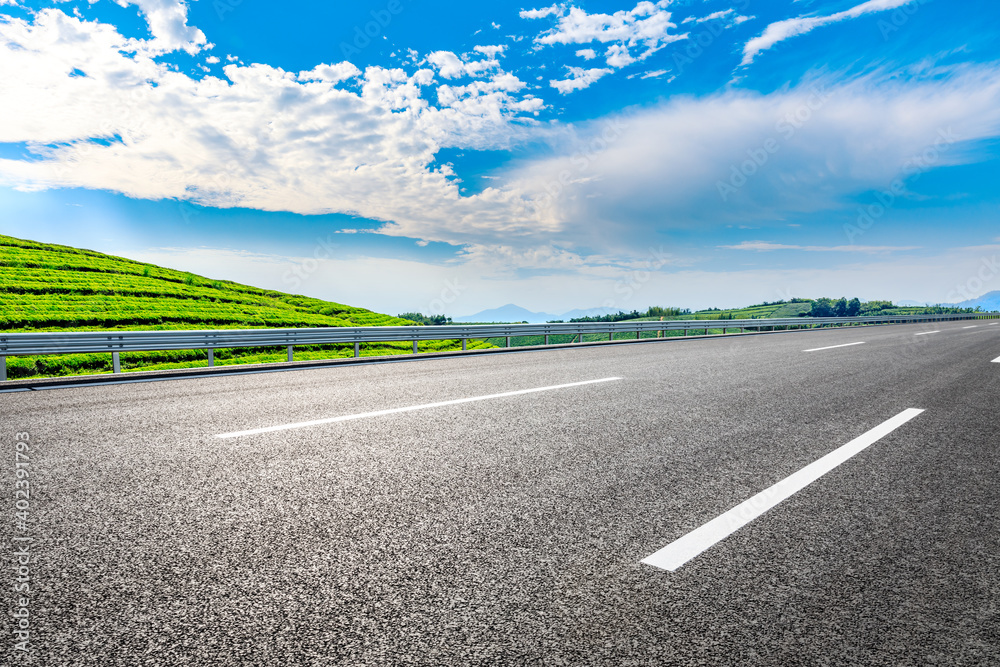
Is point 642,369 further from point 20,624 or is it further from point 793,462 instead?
point 20,624

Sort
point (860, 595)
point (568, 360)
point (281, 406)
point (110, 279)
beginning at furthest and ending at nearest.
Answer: point (110, 279), point (568, 360), point (281, 406), point (860, 595)

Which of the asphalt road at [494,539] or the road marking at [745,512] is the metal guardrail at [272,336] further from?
the road marking at [745,512]

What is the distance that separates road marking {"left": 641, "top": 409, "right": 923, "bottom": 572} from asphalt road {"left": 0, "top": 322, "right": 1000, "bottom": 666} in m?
0.06

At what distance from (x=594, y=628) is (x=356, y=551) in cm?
122

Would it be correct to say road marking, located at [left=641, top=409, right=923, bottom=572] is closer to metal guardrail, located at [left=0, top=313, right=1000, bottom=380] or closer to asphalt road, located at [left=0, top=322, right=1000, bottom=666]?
asphalt road, located at [left=0, top=322, right=1000, bottom=666]

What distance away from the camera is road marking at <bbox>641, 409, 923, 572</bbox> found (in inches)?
104

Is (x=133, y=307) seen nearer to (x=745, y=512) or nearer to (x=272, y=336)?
(x=272, y=336)

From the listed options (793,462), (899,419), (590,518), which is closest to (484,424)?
(590,518)

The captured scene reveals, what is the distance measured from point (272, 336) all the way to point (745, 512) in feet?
40.8

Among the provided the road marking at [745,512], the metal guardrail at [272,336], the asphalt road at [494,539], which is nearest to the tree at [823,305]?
the metal guardrail at [272,336]

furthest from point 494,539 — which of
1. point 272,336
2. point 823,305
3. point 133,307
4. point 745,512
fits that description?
point 823,305

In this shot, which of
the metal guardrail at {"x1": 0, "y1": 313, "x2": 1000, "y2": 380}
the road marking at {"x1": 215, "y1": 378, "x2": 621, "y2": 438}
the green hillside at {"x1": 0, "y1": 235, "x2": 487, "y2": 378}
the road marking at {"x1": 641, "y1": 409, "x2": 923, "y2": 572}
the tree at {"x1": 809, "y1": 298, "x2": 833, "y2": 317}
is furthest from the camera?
the tree at {"x1": 809, "y1": 298, "x2": 833, "y2": 317}

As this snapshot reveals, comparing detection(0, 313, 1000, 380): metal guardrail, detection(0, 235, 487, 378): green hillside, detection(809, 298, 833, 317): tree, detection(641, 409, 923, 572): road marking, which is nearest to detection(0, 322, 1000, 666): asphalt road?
detection(641, 409, 923, 572): road marking

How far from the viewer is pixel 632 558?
2.63m
